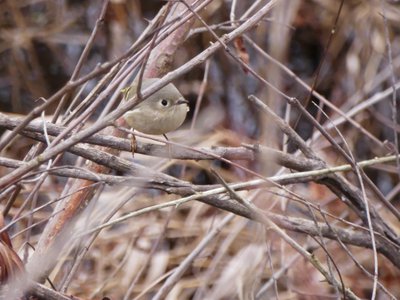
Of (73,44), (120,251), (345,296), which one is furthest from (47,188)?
(345,296)

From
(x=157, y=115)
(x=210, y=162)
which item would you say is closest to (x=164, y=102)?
(x=157, y=115)

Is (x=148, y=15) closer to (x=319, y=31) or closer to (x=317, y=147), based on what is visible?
(x=319, y=31)

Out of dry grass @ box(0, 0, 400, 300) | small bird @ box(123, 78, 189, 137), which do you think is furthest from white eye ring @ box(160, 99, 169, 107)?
dry grass @ box(0, 0, 400, 300)

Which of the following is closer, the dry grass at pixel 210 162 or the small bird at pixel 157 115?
the dry grass at pixel 210 162

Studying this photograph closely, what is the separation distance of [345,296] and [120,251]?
1.77m

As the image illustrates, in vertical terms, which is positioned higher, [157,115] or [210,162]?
[210,162]

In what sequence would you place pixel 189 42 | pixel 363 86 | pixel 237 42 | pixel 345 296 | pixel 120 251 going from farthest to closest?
pixel 189 42, pixel 363 86, pixel 120 251, pixel 237 42, pixel 345 296

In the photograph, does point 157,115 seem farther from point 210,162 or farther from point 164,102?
point 210,162

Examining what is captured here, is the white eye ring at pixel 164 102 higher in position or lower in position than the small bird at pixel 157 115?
higher

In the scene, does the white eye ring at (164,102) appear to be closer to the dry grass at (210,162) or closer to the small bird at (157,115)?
the small bird at (157,115)

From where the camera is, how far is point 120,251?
3.44 metres

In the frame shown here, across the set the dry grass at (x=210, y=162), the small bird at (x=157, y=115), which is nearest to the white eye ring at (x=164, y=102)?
the small bird at (x=157, y=115)

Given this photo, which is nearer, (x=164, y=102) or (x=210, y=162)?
(x=164, y=102)

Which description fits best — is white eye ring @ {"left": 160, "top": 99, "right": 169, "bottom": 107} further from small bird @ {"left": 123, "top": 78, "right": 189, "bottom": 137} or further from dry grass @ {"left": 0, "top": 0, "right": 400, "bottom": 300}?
dry grass @ {"left": 0, "top": 0, "right": 400, "bottom": 300}
